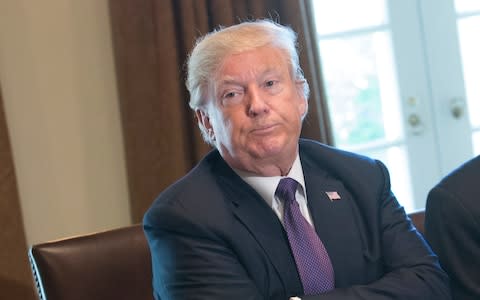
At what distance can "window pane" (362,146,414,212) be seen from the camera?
11.1 ft

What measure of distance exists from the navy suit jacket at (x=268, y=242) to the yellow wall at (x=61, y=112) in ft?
4.10

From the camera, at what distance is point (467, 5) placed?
11.0 ft

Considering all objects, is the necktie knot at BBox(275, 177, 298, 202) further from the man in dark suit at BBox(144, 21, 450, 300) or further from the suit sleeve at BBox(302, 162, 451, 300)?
the suit sleeve at BBox(302, 162, 451, 300)

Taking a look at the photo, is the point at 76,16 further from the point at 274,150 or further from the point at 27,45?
the point at 274,150

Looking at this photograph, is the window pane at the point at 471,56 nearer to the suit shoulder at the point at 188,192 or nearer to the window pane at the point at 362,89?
the window pane at the point at 362,89

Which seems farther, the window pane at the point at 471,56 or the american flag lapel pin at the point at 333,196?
the window pane at the point at 471,56

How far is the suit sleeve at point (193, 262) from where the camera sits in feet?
5.16

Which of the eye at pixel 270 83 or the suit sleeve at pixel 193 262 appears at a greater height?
the eye at pixel 270 83

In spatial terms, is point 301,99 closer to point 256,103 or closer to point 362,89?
point 256,103

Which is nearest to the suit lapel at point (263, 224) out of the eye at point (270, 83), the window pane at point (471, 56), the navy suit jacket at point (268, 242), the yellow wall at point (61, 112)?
the navy suit jacket at point (268, 242)

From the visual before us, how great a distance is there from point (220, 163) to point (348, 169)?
1.10 feet

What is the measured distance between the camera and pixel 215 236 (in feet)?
5.28

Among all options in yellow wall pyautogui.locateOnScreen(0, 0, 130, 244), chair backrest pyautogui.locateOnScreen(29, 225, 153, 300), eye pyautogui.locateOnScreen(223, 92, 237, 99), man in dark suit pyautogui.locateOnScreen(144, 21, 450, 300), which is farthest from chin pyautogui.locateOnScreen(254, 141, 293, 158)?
yellow wall pyautogui.locateOnScreen(0, 0, 130, 244)

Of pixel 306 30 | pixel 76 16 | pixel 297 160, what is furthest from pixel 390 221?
pixel 76 16
